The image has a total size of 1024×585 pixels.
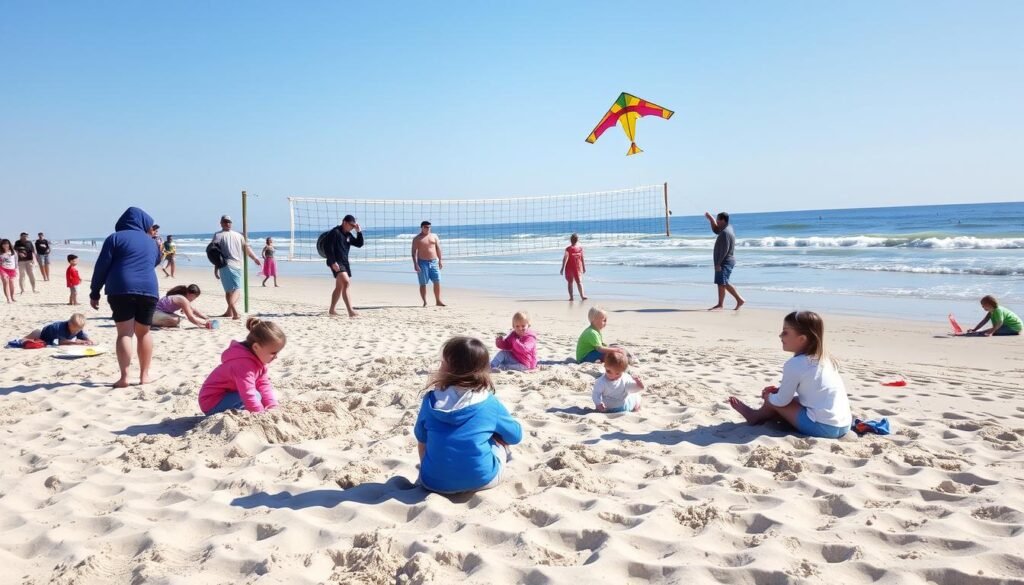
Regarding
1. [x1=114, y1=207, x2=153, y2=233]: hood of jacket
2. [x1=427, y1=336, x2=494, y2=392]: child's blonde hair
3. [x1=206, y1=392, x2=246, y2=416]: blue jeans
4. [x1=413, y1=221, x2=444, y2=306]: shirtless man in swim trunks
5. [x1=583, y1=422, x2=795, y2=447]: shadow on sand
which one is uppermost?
[x1=114, y1=207, x2=153, y2=233]: hood of jacket

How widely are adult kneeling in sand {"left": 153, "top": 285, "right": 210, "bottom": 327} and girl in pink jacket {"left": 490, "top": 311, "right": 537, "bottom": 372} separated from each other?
4.60m

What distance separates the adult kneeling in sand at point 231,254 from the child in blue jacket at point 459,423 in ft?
24.4

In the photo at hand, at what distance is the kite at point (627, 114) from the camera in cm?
1493

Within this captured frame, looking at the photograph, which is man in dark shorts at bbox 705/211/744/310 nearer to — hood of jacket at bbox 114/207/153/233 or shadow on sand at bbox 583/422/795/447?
shadow on sand at bbox 583/422/795/447

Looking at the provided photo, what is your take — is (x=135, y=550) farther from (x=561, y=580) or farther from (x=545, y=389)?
(x=545, y=389)

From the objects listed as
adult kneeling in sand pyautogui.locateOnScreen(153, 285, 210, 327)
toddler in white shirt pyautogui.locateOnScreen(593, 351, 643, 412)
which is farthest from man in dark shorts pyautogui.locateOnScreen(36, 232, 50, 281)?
toddler in white shirt pyautogui.locateOnScreen(593, 351, 643, 412)

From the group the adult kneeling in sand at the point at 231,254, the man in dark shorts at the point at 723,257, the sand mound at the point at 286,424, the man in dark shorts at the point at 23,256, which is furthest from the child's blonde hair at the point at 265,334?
the man in dark shorts at the point at 23,256

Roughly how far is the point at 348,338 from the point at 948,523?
6492mm

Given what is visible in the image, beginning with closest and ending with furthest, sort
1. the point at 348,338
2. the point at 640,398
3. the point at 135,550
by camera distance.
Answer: the point at 135,550, the point at 640,398, the point at 348,338

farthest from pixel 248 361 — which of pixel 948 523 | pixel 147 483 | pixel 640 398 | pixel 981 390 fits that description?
pixel 981 390

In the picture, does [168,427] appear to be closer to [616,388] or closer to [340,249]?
[616,388]

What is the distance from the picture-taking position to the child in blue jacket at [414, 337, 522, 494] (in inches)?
121

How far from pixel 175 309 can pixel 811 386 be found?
7.62 metres

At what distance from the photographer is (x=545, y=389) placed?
17.4ft
